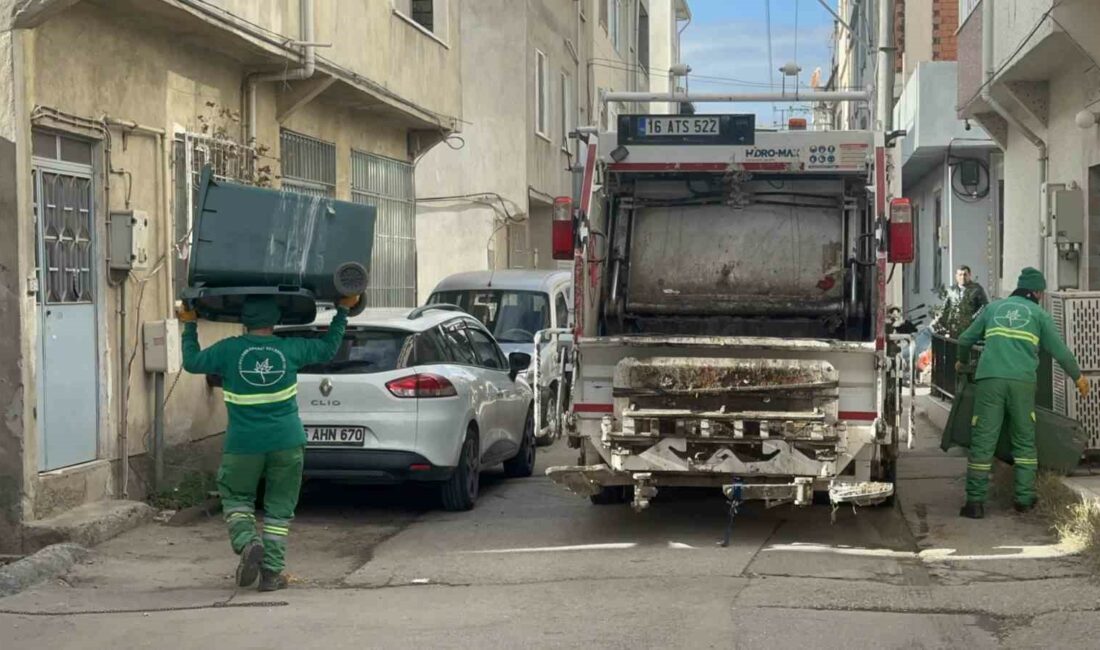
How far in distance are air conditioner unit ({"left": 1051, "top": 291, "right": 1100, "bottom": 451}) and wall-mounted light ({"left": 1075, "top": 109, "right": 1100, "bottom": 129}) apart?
11.4 feet

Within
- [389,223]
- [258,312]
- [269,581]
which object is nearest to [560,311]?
[389,223]

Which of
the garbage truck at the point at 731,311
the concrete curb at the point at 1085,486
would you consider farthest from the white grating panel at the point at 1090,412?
the garbage truck at the point at 731,311

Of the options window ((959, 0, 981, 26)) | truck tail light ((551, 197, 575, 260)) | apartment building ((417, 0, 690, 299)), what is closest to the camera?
truck tail light ((551, 197, 575, 260))

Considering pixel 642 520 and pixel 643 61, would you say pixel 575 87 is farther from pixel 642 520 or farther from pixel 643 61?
pixel 642 520

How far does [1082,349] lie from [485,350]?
4.71 meters

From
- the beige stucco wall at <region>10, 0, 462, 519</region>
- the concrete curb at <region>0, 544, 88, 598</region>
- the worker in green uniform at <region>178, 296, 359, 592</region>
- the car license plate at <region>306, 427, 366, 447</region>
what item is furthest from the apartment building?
the worker in green uniform at <region>178, 296, 359, 592</region>

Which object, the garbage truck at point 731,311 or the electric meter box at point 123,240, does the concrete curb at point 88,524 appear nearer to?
the electric meter box at point 123,240

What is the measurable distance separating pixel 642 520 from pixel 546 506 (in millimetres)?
1045

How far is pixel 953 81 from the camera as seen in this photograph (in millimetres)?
21688

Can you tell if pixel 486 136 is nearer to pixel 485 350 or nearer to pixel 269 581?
pixel 485 350

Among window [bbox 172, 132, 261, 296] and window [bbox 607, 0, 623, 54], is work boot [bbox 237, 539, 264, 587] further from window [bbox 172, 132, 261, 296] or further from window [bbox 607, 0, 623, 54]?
window [bbox 607, 0, 623, 54]

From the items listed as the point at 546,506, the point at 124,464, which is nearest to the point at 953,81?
the point at 546,506

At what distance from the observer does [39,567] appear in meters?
8.51

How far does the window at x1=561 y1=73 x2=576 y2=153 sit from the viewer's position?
2920cm
